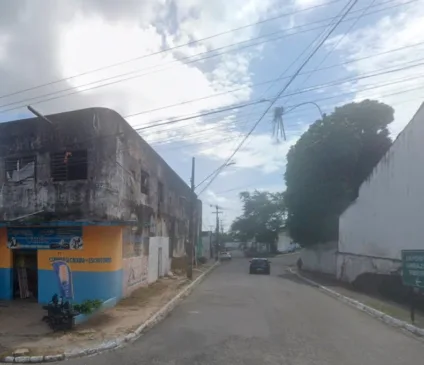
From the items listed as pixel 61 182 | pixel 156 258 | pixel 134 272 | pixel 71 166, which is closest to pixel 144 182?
pixel 134 272

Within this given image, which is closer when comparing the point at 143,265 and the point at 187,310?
the point at 187,310

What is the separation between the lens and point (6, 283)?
16078mm

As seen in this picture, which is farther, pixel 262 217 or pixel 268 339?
pixel 262 217

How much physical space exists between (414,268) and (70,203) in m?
11.3

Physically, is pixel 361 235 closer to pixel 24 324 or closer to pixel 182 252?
pixel 182 252

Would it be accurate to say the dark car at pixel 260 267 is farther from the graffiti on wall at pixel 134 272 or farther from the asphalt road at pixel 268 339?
the asphalt road at pixel 268 339

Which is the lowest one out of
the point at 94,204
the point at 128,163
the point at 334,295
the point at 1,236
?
the point at 334,295

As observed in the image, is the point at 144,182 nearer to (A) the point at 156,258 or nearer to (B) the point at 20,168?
(A) the point at 156,258

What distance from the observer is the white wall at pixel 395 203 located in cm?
1667

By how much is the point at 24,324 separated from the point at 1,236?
557cm

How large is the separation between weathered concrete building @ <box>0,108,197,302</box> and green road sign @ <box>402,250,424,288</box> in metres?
9.21

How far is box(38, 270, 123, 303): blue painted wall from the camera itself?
47.9ft

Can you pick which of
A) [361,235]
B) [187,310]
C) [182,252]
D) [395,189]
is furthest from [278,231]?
[187,310]

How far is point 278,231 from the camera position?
255 feet
